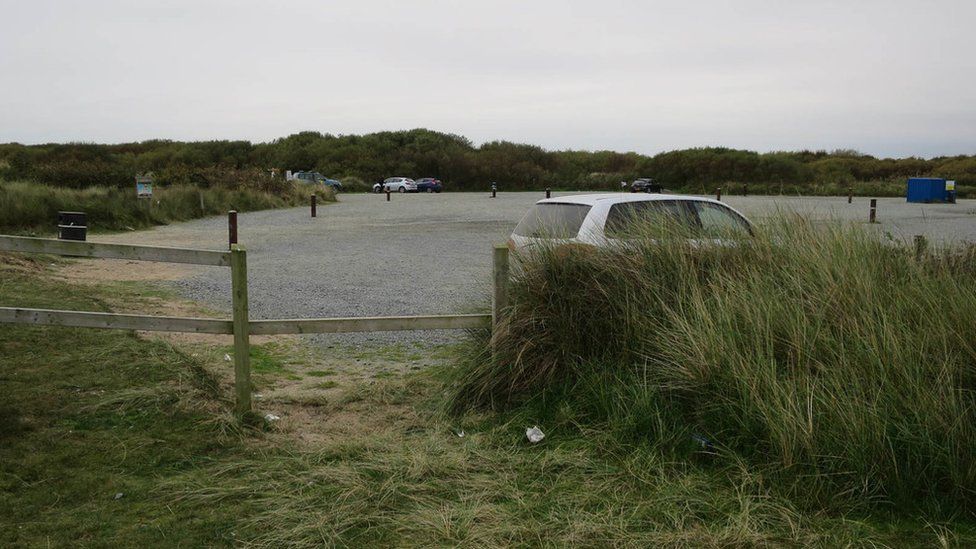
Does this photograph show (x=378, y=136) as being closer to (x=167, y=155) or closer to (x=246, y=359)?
(x=167, y=155)

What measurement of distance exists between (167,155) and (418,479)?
7083 centimetres

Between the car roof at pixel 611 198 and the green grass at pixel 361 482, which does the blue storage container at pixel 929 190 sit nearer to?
the car roof at pixel 611 198

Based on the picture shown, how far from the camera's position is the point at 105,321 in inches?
191

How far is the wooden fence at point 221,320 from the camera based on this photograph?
4.80m

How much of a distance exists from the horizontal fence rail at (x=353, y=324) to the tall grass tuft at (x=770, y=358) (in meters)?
0.32

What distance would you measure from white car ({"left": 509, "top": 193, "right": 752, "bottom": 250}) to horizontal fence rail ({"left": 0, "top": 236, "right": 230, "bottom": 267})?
227cm

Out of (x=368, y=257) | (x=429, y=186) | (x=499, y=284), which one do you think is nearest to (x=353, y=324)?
(x=499, y=284)

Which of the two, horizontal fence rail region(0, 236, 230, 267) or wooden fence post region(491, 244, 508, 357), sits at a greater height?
horizontal fence rail region(0, 236, 230, 267)

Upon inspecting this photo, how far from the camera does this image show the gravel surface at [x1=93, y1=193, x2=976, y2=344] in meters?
9.23

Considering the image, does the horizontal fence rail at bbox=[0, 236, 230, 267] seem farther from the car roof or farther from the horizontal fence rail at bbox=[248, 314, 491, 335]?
the car roof

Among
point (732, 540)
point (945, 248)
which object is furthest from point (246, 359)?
point (945, 248)

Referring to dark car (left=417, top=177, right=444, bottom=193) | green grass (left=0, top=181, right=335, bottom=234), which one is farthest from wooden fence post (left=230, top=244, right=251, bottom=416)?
dark car (left=417, top=177, right=444, bottom=193)

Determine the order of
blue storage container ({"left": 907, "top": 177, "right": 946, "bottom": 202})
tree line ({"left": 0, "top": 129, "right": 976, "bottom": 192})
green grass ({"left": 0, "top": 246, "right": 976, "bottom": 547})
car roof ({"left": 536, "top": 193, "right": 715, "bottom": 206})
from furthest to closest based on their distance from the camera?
tree line ({"left": 0, "top": 129, "right": 976, "bottom": 192}), blue storage container ({"left": 907, "top": 177, "right": 946, "bottom": 202}), car roof ({"left": 536, "top": 193, "right": 715, "bottom": 206}), green grass ({"left": 0, "top": 246, "right": 976, "bottom": 547})

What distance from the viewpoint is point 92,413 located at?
196 inches
